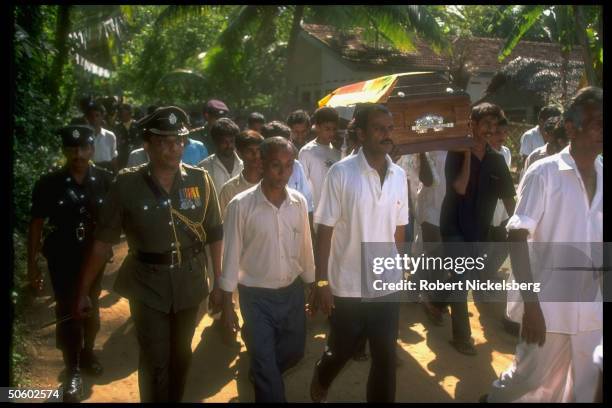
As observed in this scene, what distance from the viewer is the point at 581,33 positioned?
951 cm

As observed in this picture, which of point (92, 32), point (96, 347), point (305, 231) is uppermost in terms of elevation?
point (92, 32)

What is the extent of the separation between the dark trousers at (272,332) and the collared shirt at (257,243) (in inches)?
3.0

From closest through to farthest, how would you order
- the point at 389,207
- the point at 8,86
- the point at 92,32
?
the point at 8,86 → the point at 389,207 → the point at 92,32

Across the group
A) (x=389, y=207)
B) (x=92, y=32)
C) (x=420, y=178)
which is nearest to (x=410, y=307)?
(x=420, y=178)

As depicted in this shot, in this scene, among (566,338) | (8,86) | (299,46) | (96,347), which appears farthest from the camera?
(299,46)

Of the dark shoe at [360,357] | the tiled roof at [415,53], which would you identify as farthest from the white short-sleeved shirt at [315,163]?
the tiled roof at [415,53]

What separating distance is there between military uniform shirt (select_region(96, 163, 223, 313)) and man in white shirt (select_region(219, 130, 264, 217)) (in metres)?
1.19

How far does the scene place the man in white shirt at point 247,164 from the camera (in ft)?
16.2

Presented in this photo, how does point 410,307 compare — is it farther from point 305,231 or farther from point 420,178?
point 305,231

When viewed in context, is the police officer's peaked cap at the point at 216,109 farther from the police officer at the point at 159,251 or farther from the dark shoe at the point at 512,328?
the dark shoe at the point at 512,328

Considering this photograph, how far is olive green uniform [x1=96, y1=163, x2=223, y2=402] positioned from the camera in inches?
144

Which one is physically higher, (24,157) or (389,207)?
(24,157)

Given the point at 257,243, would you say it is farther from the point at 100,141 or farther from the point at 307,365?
the point at 100,141

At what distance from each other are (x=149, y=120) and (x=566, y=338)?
2.71 metres
